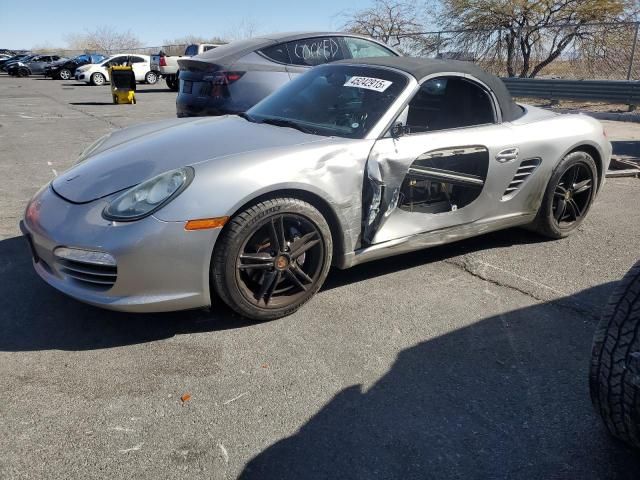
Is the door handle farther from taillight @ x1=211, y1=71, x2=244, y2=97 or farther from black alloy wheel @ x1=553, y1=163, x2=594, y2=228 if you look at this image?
taillight @ x1=211, y1=71, x2=244, y2=97

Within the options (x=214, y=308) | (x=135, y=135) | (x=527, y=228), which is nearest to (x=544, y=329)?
(x=527, y=228)

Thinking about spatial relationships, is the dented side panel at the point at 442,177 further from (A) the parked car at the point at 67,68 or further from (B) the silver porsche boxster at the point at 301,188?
(A) the parked car at the point at 67,68

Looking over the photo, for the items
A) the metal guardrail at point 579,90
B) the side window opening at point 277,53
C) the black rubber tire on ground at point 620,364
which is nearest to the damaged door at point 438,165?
the black rubber tire on ground at point 620,364

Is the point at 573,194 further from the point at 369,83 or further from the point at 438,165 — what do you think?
the point at 369,83

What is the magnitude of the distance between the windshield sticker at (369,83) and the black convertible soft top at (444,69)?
18 centimetres

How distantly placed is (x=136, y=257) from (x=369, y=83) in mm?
1978

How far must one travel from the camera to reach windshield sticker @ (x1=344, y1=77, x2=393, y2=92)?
3.64m

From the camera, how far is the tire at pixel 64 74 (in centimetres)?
3328

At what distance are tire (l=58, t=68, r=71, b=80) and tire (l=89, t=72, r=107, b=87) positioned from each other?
7.14 meters

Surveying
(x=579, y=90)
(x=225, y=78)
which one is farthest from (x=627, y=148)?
(x=225, y=78)

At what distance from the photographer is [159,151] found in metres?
3.24

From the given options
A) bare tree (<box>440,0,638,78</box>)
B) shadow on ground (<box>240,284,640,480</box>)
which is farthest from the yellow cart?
shadow on ground (<box>240,284,640,480</box>)

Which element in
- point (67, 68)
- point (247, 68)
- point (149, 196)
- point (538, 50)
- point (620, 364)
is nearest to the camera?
point (620, 364)

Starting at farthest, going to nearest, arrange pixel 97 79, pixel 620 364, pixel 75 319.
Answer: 1. pixel 97 79
2. pixel 75 319
3. pixel 620 364
